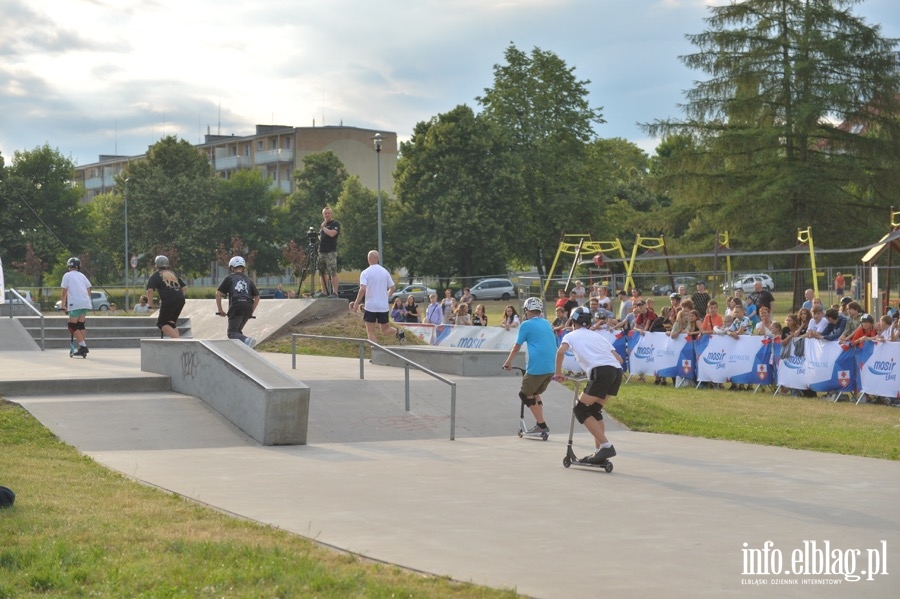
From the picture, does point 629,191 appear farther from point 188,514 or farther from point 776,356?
point 188,514

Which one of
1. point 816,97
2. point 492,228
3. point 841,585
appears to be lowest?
point 841,585

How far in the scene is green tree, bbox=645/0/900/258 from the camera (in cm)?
4394

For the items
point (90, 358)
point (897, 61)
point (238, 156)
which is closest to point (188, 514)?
point (90, 358)

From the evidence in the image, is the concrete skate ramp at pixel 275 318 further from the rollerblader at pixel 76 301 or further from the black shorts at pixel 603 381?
the black shorts at pixel 603 381

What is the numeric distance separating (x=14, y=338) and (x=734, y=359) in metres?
14.0

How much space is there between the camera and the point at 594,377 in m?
10.9

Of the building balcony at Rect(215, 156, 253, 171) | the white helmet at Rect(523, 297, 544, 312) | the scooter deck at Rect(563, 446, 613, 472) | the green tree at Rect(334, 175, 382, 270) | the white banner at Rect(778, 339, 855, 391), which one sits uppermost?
the building balcony at Rect(215, 156, 253, 171)

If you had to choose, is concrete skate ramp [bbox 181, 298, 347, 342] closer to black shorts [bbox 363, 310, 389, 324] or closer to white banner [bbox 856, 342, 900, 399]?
black shorts [bbox 363, 310, 389, 324]

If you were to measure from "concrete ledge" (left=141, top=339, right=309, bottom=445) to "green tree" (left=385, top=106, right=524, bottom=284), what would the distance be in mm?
48168

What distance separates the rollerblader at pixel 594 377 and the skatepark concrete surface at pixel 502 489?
1.12 ft

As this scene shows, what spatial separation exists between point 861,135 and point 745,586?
142ft

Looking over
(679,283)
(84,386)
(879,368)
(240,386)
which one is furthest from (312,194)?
(240,386)

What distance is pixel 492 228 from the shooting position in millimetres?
63531

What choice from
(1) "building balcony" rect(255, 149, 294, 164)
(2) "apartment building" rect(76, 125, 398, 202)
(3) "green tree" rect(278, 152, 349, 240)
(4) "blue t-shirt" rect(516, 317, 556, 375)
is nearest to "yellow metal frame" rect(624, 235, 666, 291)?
(4) "blue t-shirt" rect(516, 317, 556, 375)
